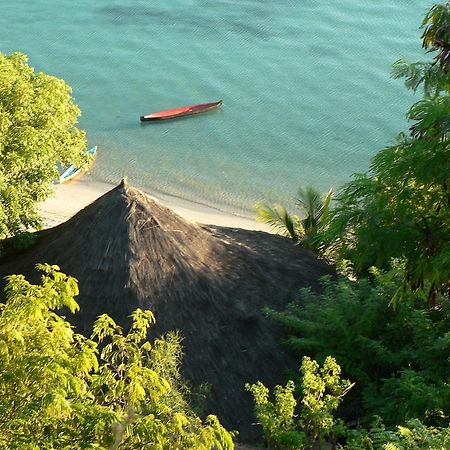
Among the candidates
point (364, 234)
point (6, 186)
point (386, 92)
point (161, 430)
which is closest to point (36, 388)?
→ point (161, 430)

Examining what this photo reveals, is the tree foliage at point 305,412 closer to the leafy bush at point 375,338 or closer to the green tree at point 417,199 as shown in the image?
the leafy bush at point 375,338

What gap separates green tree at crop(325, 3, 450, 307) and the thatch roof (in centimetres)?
237

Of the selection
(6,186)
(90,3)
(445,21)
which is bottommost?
(6,186)

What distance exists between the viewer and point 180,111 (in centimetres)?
2933

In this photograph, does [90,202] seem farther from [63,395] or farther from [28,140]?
[63,395]

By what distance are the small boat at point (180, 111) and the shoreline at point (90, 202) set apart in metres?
4.25

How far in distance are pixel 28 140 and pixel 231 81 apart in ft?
63.6

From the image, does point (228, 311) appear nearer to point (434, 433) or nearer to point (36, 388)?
point (434, 433)

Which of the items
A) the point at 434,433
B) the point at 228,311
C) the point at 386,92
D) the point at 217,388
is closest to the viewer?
the point at 434,433

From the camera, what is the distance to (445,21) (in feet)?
34.4

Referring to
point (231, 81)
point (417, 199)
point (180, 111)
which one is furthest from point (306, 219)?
point (231, 81)

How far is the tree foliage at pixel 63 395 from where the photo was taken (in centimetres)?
624

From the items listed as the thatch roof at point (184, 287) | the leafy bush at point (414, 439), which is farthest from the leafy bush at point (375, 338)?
the leafy bush at point (414, 439)

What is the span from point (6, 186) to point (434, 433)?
7919 millimetres
